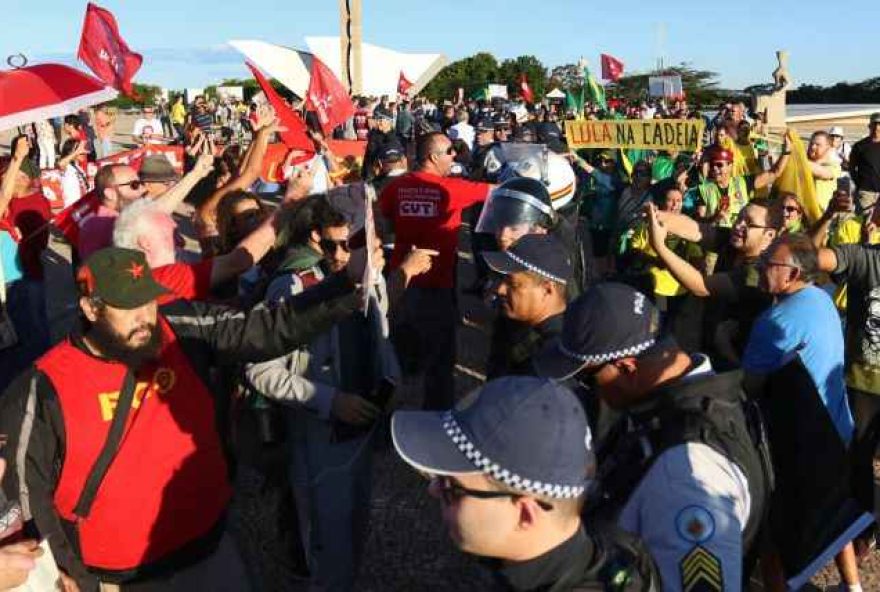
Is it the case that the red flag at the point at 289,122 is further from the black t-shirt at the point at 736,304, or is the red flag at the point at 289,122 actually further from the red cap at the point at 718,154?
the red cap at the point at 718,154

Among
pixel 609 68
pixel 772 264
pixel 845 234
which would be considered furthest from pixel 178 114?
pixel 772 264

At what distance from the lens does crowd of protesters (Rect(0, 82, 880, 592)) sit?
5.64 feet

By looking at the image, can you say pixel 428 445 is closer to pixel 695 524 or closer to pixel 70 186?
pixel 695 524

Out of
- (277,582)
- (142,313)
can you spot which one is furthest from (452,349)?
(142,313)

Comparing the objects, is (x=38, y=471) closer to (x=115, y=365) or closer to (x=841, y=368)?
(x=115, y=365)

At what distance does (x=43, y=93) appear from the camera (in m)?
4.26

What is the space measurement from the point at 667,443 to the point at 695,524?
0.71 feet

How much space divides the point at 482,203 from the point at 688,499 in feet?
13.3

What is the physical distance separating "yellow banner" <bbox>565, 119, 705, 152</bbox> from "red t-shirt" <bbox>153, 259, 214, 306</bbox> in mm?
4589

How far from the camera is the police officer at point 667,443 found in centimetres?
200

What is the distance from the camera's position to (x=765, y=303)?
4625 mm

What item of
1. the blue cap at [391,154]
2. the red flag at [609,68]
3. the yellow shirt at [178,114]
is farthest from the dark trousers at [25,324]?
the yellow shirt at [178,114]

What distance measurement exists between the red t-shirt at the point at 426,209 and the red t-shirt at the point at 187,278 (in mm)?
1960

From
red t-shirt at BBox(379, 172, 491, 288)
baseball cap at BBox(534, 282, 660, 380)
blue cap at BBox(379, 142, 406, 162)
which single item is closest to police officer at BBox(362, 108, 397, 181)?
blue cap at BBox(379, 142, 406, 162)
